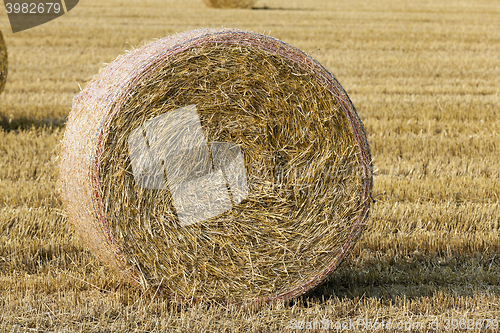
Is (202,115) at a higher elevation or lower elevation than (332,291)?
higher

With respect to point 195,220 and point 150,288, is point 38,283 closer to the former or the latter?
point 150,288

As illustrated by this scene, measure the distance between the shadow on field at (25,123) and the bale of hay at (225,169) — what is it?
383 cm

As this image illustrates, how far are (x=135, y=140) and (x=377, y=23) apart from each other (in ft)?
51.3

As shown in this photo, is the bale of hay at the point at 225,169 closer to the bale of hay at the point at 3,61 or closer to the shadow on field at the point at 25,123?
the shadow on field at the point at 25,123

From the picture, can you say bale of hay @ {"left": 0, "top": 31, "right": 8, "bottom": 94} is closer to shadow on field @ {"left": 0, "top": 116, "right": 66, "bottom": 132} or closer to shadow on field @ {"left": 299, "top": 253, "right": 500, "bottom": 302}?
shadow on field @ {"left": 0, "top": 116, "right": 66, "bottom": 132}

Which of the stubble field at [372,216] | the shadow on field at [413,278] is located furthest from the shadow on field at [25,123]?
the shadow on field at [413,278]

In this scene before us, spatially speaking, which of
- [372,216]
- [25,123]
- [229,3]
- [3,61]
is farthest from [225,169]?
[229,3]

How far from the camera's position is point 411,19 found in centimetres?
1889

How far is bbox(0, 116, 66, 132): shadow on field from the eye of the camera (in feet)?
23.5

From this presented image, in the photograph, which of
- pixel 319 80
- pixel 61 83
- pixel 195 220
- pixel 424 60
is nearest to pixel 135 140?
pixel 195 220

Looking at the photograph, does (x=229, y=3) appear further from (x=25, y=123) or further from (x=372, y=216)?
(x=372, y=216)

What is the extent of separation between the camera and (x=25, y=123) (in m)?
7.35

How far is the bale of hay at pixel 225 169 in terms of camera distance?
3.45 meters

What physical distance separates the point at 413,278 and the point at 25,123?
5260mm
